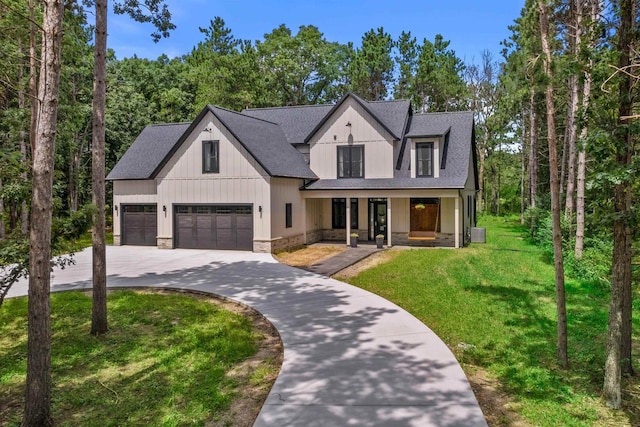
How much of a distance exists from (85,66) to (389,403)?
33.5m

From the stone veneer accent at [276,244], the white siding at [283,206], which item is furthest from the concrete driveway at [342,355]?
the white siding at [283,206]

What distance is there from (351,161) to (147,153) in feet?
36.0

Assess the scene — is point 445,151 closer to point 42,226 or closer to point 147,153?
point 147,153

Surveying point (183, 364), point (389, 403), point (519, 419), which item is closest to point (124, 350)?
point (183, 364)

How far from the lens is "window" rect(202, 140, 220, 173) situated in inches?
791

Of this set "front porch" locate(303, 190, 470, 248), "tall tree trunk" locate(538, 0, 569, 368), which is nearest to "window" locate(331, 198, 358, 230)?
"front porch" locate(303, 190, 470, 248)

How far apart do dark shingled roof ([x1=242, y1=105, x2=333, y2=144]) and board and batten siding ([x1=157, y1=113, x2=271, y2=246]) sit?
5.00 metres

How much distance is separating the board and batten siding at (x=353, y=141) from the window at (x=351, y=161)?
0.20 m

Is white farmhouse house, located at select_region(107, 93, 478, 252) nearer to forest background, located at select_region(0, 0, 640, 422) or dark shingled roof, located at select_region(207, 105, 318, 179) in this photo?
dark shingled roof, located at select_region(207, 105, 318, 179)

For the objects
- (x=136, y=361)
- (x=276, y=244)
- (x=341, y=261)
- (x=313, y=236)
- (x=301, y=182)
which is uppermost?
(x=301, y=182)

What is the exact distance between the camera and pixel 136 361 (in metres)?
7.36

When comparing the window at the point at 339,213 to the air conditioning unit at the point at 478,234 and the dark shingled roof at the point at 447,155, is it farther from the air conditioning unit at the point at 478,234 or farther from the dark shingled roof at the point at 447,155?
the air conditioning unit at the point at 478,234

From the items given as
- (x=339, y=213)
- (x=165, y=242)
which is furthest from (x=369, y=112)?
(x=165, y=242)

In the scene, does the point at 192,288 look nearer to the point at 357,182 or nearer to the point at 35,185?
the point at 35,185
